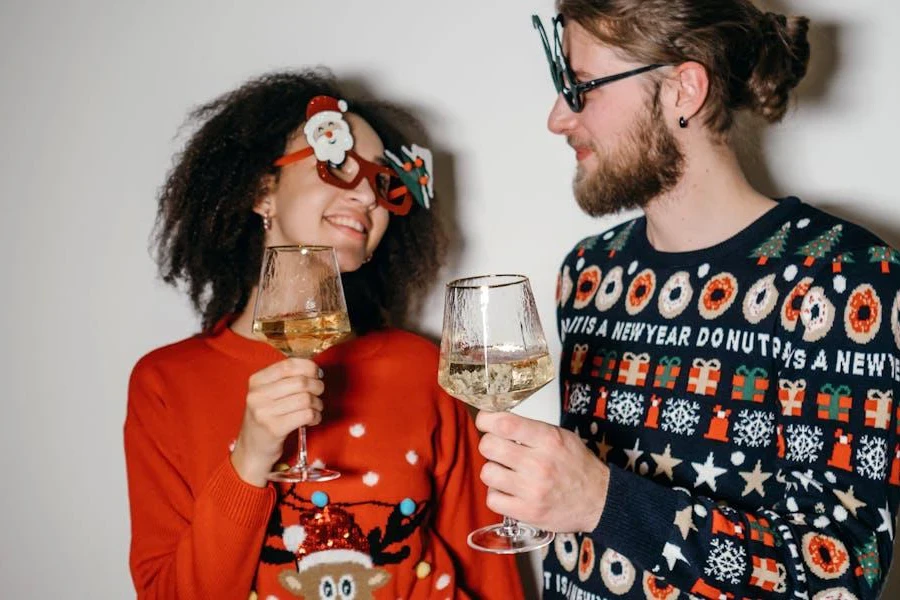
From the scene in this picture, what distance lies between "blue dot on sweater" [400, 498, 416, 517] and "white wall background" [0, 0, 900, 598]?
1.95 ft

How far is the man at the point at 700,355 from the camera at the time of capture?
1262 mm

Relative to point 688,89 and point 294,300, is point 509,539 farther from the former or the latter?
point 688,89

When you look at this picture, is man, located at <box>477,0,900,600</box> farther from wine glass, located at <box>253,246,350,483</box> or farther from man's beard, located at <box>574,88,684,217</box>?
wine glass, located at <box>253,246,350,483</box>

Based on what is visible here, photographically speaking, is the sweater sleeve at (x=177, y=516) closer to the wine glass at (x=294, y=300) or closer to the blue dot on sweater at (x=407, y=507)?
the wine glass at (x=294, y=300)

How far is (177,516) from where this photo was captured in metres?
1.53

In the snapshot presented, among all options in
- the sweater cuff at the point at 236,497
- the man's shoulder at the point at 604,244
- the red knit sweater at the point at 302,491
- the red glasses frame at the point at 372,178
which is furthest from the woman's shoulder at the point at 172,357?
the man's shoulder at the point at 604,244

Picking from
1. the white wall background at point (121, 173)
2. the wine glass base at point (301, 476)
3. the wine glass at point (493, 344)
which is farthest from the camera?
the white wall background at point (121, 173)

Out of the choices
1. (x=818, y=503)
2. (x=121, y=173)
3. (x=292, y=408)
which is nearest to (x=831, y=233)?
(x=818, y=503)

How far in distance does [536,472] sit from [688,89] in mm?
795

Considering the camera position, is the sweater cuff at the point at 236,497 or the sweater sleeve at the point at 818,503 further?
the sweater cuff at the point at 236,497

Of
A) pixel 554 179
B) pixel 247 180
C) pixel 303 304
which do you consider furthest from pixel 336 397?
pixel 554 179

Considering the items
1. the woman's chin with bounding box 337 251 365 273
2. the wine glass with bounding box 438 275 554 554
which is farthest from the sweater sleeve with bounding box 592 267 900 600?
the woman's chin with bounding box 337 251 365 273

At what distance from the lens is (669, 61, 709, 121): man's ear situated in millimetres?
1580

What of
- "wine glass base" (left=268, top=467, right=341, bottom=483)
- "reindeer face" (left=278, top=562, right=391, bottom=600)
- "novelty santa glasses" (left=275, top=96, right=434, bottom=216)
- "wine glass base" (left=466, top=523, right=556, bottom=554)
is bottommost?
"reindeer face" (left=278, top=562, right=391, bottom=600)
